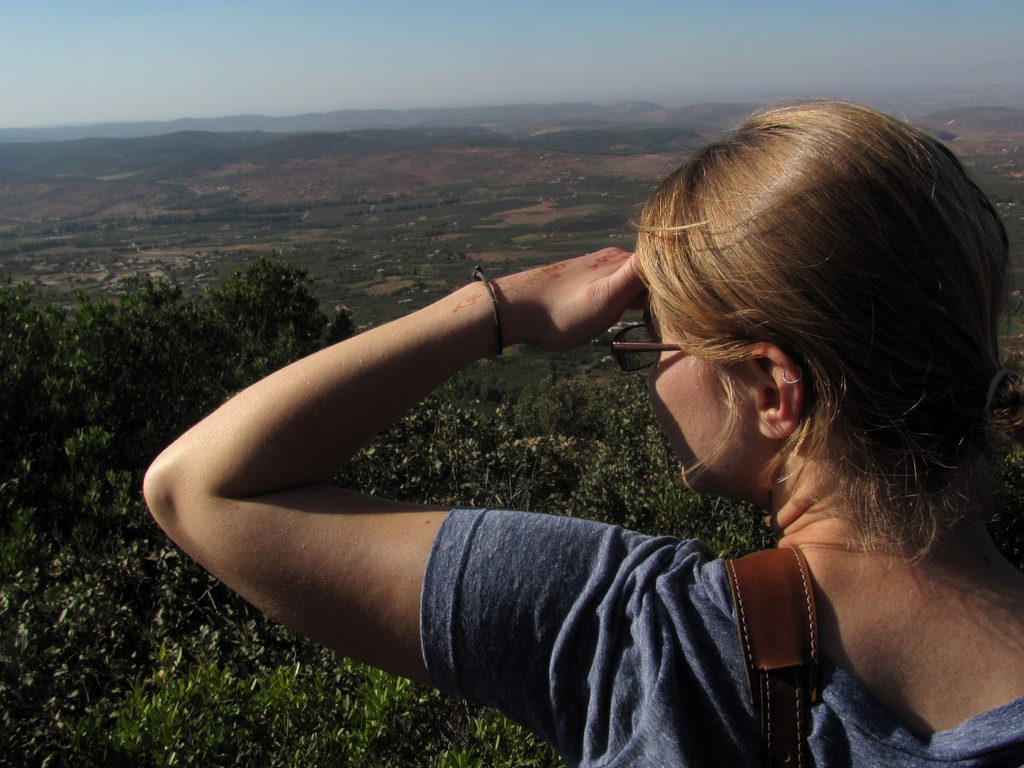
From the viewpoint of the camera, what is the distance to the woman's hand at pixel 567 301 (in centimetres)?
149

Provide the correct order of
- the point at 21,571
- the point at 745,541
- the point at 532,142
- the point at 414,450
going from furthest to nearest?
the point at 532,142 < the point at 414,450 < the point at 745,541 < the point at 21,571

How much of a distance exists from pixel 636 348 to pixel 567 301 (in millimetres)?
287

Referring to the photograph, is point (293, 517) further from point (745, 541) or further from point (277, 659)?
point (745, 541)

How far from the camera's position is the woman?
96 centimetres

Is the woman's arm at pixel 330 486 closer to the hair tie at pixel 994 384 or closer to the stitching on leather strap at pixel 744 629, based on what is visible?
the stitching on leather strap at pixel 744 629

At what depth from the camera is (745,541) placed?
3.47 meters

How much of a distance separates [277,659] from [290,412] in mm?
2298

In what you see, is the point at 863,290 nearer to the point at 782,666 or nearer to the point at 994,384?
the point at 994,384

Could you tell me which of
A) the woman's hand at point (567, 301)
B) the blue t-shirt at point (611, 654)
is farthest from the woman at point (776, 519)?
the woman's hand at point (567, 301)

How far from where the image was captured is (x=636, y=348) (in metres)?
1.31

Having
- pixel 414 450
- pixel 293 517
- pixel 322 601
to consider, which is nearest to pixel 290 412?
pixel 293 517

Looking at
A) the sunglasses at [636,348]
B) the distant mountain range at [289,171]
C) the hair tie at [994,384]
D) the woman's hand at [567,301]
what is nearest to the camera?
the hair tie at [994,384]

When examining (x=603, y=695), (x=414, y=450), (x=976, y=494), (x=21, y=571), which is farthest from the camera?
(x=414, y=450)

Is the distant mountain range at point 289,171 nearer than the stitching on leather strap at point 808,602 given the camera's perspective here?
No
